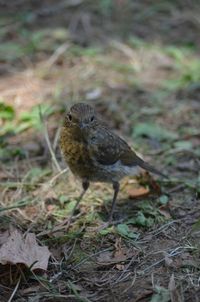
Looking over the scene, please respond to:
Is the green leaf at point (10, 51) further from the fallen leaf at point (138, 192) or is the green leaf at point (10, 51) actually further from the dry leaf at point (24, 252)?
the dry leaf at point (24, 252)

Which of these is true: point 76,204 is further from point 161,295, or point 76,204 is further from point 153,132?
point 153,132

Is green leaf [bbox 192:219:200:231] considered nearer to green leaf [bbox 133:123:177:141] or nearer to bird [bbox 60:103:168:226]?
bird [bbox 60:103:168:226]

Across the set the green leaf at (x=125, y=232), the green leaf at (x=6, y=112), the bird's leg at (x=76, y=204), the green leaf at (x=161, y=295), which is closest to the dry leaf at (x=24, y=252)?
the bird's leg at (x=76, y=204)

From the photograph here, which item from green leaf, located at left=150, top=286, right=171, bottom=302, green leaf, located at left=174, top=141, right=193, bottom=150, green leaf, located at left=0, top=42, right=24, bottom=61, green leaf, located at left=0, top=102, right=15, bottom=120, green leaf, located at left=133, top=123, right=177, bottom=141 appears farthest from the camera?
green leaf, located at left=0, top=42, right=24, bottom=61

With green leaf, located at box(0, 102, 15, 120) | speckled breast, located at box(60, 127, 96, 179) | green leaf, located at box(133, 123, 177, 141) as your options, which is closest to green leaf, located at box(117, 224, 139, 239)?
speckled breast, located at box(60, 127, 96, 179)

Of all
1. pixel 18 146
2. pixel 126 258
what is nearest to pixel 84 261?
pixel 126 258

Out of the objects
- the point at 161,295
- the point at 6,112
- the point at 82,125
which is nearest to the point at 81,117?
the point at 82,125

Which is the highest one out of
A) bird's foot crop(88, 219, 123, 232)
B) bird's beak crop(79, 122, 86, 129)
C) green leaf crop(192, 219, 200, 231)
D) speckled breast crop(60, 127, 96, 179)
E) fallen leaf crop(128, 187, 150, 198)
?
bird's beak crop(79, 122, 86, 129)

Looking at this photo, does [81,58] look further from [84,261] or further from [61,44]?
[84,261]
